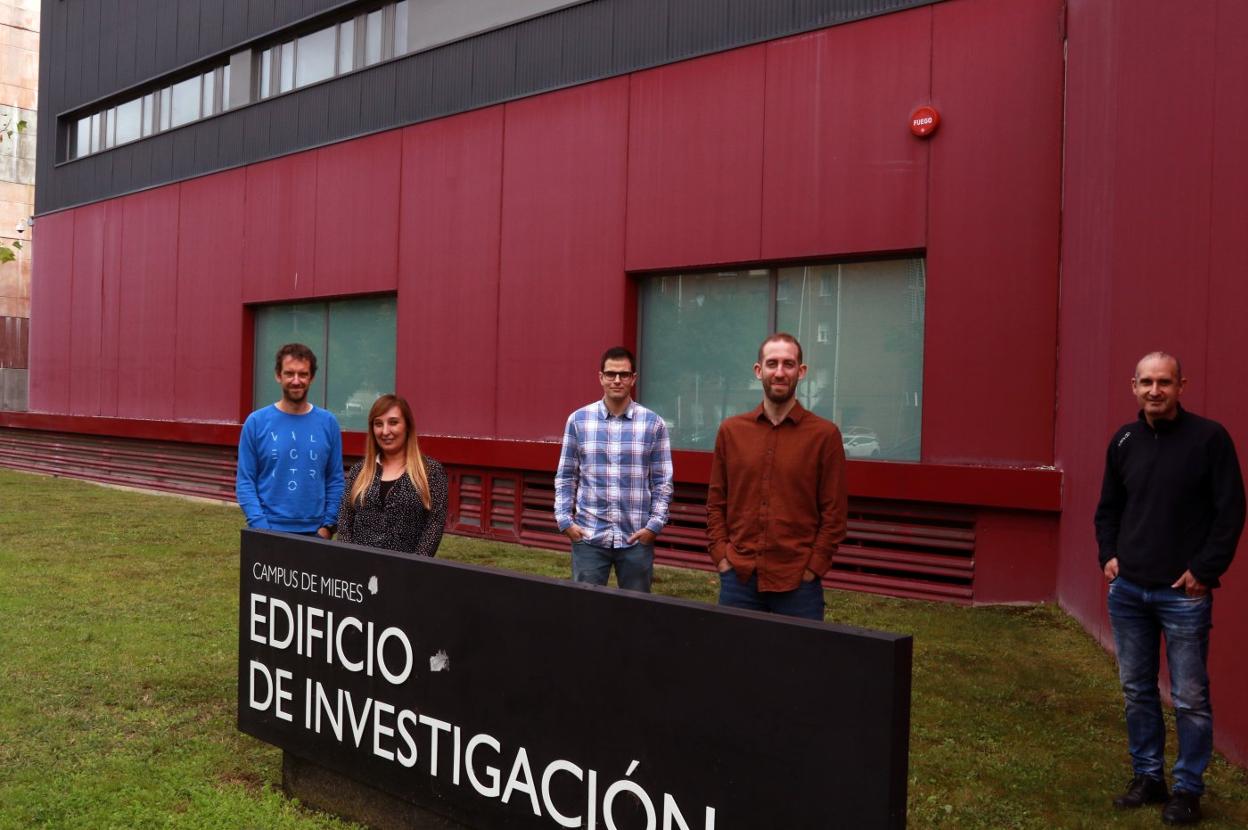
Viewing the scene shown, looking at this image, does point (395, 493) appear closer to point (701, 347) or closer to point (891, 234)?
point (891, 234)

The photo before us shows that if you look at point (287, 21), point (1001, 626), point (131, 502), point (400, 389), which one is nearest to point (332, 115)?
point (287, 21)

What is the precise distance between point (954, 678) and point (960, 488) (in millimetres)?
2964

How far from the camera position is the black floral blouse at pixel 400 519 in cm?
509

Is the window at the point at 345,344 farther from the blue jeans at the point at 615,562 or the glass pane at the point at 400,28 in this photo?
the blue jeans at the point at 615,562

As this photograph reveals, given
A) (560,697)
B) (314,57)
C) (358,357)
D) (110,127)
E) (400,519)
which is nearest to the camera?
(560,697)

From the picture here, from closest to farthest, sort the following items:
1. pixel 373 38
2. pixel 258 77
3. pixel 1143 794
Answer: pixel 1143 794
pixel 373 38
pixel 258 77

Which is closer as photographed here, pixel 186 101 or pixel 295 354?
pixel 295 354

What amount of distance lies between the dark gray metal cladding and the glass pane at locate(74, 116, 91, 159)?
0.33 meters

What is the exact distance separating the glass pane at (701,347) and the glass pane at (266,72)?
28.5 feet

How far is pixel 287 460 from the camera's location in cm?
543

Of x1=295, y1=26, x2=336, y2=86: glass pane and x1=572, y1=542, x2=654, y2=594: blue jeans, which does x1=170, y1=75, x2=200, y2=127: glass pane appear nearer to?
x1=295, y1=26, x2=336, y2=86: glass pane

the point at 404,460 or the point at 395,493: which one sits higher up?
the point at 404,460

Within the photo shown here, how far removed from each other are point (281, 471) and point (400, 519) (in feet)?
2.59

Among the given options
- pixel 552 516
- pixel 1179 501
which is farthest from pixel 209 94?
pixel 1179 501
